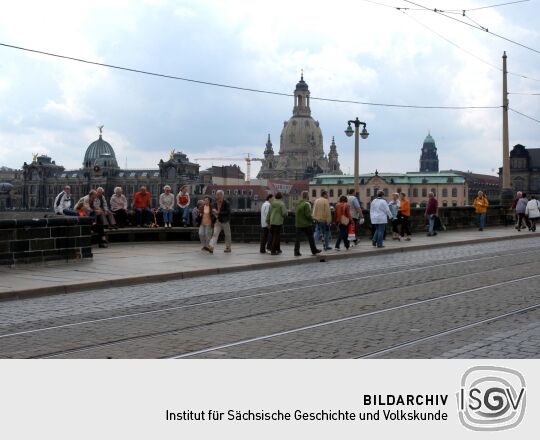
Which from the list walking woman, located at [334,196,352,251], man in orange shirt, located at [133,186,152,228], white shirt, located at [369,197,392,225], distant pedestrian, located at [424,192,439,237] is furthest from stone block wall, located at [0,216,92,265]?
distant pedestrian, located at [424,192,439,237]

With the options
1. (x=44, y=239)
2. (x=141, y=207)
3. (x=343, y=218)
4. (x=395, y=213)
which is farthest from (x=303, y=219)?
(x=395, y=213)

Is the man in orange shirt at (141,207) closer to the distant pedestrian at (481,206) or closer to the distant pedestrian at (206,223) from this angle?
the distant pedestrian at (206,223)

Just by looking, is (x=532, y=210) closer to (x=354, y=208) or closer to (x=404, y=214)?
(x=404, y=214)

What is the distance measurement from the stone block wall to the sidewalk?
0.64ft

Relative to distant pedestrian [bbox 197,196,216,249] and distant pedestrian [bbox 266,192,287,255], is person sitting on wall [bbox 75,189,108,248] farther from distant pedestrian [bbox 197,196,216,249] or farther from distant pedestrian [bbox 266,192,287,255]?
distant pedestrian [bbox 266,192,287,255]

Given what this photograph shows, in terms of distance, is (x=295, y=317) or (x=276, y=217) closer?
(x=295, y=317)

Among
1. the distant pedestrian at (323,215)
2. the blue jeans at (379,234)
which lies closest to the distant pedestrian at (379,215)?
the blue jeans at (379,234)

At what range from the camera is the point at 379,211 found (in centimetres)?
2248

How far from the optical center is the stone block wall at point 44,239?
1590 centimetres

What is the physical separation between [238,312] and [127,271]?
17.5ft

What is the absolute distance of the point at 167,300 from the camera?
40.5 feet

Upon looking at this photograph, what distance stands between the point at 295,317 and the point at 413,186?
150677mm
